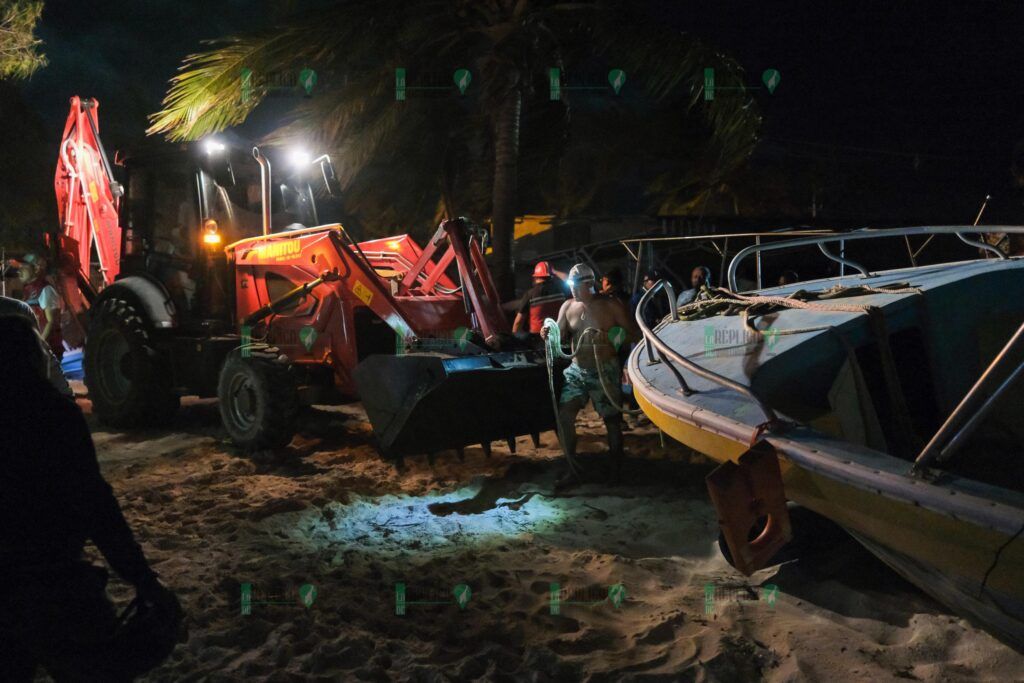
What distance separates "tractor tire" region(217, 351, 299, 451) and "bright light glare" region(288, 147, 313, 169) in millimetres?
2582

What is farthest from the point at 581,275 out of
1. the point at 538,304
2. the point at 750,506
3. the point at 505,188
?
the point at 750,506

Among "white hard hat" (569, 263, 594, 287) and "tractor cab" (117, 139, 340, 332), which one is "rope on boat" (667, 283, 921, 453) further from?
"tractor cab" (117, 139, 340, 332)

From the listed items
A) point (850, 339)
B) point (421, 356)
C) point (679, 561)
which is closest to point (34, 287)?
point (421, 356)

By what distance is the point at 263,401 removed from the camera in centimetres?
589

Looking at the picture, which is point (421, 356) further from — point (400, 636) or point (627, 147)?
point (627, 147)

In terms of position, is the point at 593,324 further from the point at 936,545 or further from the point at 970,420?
the point at 936,545

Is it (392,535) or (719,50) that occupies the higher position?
(719,50)

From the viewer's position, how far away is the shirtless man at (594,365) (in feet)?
18.0

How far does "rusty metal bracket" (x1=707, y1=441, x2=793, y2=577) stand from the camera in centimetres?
226

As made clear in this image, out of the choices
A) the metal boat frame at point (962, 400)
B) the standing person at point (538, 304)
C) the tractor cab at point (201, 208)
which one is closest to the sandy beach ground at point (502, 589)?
the metal boat frame at point (962, 400)

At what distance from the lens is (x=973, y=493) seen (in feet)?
6.42

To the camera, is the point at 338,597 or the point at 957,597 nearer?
the point at 957,597

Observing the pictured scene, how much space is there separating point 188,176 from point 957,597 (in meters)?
7.49

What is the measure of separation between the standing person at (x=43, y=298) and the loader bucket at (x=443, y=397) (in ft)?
20.9
